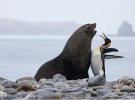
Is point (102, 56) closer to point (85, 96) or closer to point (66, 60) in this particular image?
point (66, 60)

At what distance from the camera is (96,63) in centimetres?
955

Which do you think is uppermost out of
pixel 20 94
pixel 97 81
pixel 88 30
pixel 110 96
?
pixel 88 30

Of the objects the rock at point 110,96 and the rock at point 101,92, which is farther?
the rock at point 101,92

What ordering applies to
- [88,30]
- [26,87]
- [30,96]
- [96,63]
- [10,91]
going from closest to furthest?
[30,96], [10,91], [26,87], [96,63], [88,30]

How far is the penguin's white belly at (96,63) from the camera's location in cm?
953

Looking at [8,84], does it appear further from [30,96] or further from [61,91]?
[30,96]

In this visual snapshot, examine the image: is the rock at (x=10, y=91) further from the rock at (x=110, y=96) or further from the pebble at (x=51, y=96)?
the rock at (x=110, y=96)

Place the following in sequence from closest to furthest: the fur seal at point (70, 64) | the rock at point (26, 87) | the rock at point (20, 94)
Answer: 1. the rock at point (20, 94)
2. the rock at point (26, 87)
3. the fur seal at point (70, 64)

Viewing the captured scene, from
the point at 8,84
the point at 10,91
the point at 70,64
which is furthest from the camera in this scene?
the point at 70,64

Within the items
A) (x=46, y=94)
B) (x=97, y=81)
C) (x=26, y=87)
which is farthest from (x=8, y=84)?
(x=46, y=94)

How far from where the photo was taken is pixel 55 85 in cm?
690

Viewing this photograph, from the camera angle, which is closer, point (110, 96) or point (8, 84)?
point (110, 96)

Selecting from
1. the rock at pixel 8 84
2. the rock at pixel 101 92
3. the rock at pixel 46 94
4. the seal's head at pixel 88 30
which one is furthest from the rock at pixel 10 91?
the seal's head at pixel 88 30

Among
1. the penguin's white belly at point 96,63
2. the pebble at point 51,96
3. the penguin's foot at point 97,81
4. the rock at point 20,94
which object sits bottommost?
the pebble at point 51,96
